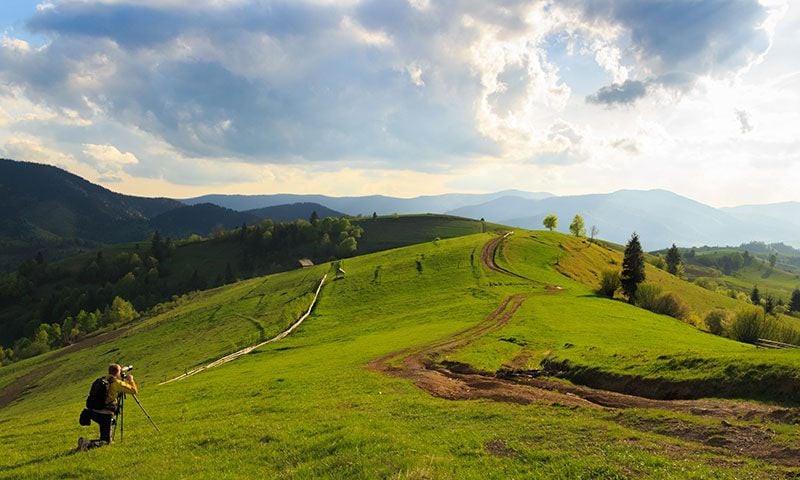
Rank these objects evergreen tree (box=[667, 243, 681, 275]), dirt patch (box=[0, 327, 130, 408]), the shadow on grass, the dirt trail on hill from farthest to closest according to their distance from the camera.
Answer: evergreen tree (box=[667, 243, 681, 275]), dirt patch (box=[0, 327, 130, 408]), the shadow on grass, the dirt trail on hill

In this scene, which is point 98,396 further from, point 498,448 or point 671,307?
point 671,307

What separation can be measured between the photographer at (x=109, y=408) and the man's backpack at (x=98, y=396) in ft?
0.13

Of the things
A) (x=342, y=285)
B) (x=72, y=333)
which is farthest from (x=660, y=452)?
(x=72, y=333)

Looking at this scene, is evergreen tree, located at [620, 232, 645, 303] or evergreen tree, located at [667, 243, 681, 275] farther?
evergreen tree, located at [667, 243, 681, 275]

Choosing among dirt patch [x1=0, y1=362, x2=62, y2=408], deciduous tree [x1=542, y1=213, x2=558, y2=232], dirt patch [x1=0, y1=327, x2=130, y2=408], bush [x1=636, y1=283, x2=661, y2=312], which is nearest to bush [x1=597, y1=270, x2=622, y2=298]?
bush [x1=636, y1=283, x2=661, y2=312]

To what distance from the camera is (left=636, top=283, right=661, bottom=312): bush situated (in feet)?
263

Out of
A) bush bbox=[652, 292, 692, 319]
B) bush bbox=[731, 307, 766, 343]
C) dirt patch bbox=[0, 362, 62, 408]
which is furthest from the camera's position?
bush bbox=[652, 292, 692, 319]

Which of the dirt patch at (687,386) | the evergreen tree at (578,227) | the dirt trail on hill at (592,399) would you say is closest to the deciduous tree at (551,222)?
the evergreen tree at (578,227)

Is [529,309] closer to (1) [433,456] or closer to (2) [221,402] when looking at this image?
(2) [221,402]

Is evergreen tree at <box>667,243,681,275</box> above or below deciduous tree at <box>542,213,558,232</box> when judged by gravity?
below

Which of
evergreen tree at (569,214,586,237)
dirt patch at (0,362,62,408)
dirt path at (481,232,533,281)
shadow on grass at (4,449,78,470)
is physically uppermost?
evergreen tree at (569,214,586,237)

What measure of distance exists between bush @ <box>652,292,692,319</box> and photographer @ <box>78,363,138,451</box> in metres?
80.8

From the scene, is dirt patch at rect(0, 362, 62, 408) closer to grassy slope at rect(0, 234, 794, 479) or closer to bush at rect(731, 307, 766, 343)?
grassy slope at rect(0, 234, 794, 479)

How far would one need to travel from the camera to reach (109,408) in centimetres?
2027
